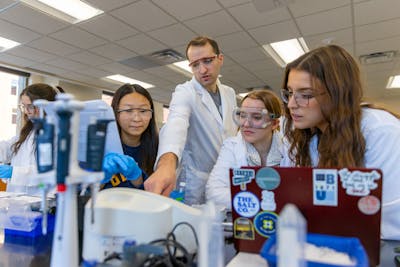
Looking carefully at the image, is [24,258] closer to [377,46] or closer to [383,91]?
[377,46]

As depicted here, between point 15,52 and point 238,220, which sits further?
point 15,52

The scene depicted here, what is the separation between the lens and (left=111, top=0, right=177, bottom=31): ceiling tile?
2.90m

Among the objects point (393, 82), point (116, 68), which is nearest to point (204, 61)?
point (116, 68)

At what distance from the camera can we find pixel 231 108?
193 centimetres

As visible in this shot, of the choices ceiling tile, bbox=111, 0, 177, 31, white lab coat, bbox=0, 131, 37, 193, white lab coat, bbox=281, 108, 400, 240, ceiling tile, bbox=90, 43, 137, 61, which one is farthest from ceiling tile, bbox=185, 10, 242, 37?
white lab coat, bbox=281, 108, 400, 240

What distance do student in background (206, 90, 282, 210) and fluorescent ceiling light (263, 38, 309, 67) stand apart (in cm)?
250

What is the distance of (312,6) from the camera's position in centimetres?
285

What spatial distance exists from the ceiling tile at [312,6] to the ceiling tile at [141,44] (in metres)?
1.81

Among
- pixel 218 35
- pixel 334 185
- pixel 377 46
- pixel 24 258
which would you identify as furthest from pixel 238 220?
pixel 377 46

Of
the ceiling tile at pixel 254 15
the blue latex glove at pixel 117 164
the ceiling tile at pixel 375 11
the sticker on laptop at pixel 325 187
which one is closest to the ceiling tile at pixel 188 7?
the ceiling tile at pixel 254 15

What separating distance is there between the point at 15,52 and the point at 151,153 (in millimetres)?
3941

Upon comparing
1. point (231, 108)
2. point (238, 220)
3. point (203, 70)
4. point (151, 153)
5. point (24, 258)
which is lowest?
point (24, 258)

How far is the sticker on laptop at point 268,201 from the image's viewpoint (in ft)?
2.14

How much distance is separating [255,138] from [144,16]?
89.2 inches
